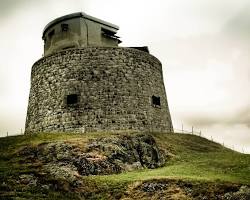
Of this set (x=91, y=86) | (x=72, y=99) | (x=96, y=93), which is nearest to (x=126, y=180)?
(x=96, y=93)

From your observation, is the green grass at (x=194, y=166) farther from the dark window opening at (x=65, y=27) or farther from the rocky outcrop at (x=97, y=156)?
the dark window opening at (x=65, y=27)

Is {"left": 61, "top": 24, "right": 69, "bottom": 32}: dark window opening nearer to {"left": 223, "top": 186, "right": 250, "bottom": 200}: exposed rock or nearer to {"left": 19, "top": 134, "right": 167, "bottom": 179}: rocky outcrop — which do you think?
{"left": 19, "top": 134, "right": 167, "bottom": 179}: rocky outcrop

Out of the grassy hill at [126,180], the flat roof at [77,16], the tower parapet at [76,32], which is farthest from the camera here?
the flat roof at [77,16]

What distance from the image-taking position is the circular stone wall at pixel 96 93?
35466 mm

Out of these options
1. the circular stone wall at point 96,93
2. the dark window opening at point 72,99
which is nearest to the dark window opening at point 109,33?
the circular stone wall at point 96,93

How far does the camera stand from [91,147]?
27.1m

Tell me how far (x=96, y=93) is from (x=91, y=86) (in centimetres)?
74

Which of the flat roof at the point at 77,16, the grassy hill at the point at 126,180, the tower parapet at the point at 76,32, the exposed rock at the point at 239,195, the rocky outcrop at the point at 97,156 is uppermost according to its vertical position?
the flat roof at the point at 77,16

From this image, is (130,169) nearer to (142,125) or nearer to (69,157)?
(69,157)

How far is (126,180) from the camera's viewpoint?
22.9 m

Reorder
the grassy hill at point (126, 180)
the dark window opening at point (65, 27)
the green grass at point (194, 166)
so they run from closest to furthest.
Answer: the grassy hill at point (126, 180) < the green grass at point (194, 166) < the dark window opening at point (65, 27)

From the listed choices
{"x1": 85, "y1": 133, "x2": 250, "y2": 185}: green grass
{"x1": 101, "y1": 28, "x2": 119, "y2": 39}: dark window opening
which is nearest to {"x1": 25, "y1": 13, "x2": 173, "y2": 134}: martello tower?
{"x1": 101, "y1": 28, "x2": 119, "y2": 39}: dark window opening

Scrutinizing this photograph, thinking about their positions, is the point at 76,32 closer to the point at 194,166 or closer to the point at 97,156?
the point at 97,156

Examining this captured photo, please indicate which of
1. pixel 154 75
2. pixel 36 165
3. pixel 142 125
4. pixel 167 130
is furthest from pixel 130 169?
pixel 154 75
